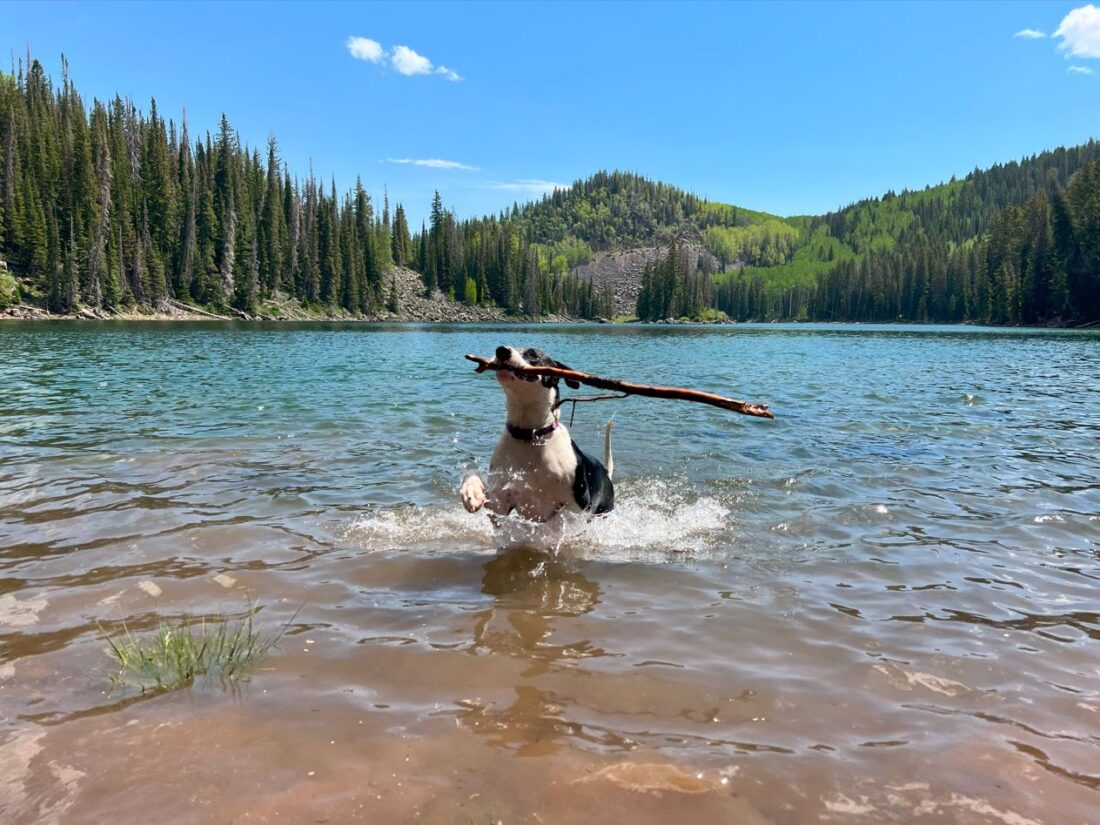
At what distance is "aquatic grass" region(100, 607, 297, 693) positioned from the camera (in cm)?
391

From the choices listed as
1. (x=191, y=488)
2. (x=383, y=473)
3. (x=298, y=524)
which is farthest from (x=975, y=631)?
(x=191, y=488)

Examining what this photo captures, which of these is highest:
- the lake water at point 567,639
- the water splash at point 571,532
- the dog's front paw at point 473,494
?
the dog's front paw at point 473,494

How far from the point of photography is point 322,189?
147 meters

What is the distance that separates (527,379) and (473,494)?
3.95 ft

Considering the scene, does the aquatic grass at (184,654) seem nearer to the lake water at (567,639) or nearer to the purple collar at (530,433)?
the lake water at (567,639)

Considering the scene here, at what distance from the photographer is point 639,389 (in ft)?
17.9

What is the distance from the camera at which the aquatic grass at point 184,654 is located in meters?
3.91

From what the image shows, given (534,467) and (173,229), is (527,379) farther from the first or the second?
(173,229)

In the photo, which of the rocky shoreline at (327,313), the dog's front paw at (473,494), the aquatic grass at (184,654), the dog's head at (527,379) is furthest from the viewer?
the rocky shoreline at (327,313)

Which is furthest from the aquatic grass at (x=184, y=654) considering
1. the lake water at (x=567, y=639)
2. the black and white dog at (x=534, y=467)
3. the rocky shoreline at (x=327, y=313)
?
the rocky shoreline at (x=327, y=313)

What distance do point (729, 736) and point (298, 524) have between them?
5.46 m

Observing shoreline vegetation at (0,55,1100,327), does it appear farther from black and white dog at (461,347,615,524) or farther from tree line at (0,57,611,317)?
black and white dog at (461,347,615,524)

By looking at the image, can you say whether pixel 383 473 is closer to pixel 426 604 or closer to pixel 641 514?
pixel 641 514

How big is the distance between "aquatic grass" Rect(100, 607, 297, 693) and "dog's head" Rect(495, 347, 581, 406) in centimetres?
266
